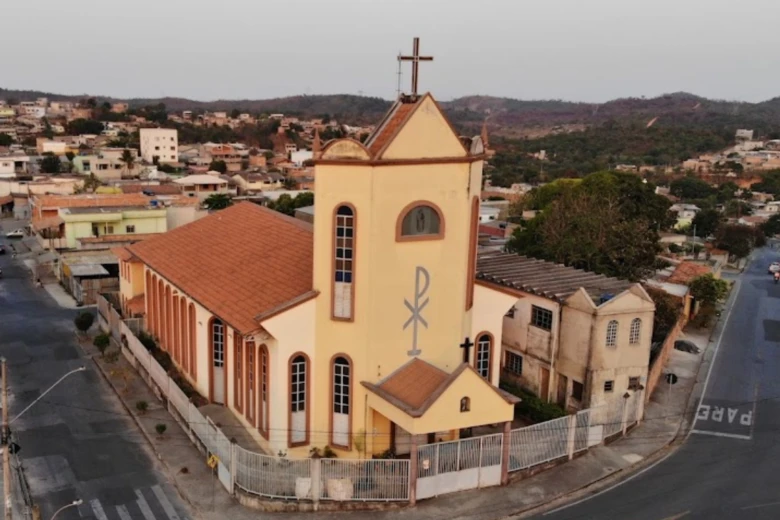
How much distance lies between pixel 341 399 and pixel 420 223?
617cm

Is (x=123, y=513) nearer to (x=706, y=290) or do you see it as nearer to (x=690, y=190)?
(x=706, y=290)

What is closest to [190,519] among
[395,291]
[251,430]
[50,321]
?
[251,430]

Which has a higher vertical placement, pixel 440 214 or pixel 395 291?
pixel 440 214

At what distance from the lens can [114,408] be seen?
93.6ft

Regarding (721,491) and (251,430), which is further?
(251,430)

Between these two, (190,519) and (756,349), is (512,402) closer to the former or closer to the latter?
(190,519)

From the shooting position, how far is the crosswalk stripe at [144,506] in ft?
68.0

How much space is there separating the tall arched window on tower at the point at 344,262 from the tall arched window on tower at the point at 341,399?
161 cm

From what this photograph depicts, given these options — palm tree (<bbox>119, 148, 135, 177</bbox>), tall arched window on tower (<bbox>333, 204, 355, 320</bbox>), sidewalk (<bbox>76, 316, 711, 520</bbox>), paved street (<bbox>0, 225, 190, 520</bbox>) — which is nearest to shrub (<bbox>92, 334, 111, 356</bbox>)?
paved street (<bbox>0, 225, 190, 520</bbox>)

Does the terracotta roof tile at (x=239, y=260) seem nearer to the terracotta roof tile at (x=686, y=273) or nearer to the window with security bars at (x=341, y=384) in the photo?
the window with security bars at (x=341, y=384)

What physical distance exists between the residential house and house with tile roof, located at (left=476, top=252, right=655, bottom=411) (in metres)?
106

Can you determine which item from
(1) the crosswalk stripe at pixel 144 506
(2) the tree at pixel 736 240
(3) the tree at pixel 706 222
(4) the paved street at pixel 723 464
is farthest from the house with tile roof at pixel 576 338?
(3) the tree at pixel 706 222

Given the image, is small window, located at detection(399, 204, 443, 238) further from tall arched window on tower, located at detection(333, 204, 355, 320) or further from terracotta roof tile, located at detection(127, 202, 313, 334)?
terracotta roof tile, located at detection(127, 202, 313, 334)

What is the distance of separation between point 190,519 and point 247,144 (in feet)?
531
